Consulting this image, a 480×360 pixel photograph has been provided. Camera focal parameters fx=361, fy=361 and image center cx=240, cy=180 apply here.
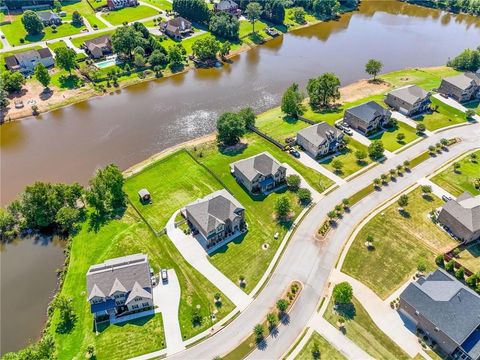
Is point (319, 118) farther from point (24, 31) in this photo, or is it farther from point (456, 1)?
point (456, 1)

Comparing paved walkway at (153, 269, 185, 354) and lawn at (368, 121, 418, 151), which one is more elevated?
lawn at (368, 121, 418, 151)

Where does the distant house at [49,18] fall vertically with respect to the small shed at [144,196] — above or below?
above

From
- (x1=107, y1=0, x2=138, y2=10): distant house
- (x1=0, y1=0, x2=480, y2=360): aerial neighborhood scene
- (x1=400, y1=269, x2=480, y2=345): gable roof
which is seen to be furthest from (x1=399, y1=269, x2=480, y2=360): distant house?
(x1=107, y1=0, x2=138, y2=10): distant house

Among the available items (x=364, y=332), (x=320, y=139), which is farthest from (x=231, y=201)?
(x=364, y=332)

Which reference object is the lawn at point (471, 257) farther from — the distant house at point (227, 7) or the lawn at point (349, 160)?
the distant house at point (227, 7)

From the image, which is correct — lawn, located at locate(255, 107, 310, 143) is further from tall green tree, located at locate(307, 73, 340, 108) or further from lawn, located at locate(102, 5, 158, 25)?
lawn, located at locate(102, 5, 158, 25)

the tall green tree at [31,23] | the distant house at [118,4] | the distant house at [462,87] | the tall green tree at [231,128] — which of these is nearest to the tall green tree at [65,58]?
the tall green tree at [31,23]
